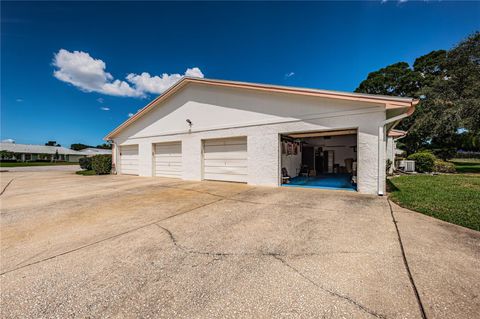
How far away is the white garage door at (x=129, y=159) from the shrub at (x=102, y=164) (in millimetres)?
1147

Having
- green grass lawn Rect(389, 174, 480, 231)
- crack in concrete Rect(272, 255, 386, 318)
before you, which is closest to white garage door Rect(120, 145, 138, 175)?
crack in concrete Rect(272, 255, 386, 318)

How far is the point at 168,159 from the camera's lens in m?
12.2

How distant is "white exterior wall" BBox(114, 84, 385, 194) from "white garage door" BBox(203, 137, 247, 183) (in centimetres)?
37

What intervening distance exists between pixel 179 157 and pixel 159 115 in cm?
304

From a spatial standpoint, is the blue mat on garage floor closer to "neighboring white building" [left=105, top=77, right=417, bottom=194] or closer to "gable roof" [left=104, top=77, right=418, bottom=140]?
"neighboring white building" [left=105, top=77, right=417, bottom=194]

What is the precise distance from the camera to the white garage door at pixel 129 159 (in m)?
14.0

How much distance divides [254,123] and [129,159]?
10.4 meters

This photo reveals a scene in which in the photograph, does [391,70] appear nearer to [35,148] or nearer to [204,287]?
[204,287]

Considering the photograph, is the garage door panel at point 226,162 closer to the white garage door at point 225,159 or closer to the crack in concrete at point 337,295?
the white garage door at point 225,159

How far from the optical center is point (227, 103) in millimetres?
9641

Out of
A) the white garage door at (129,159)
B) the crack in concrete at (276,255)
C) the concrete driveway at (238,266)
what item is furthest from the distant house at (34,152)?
the crack in concrete at (276,255)

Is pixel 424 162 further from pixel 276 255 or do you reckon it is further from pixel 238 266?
pixel 238 266

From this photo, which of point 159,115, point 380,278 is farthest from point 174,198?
point 159,115

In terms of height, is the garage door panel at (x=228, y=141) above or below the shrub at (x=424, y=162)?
above
